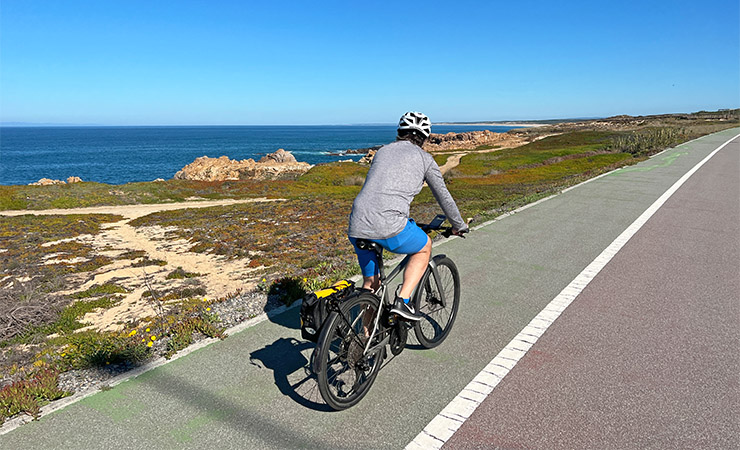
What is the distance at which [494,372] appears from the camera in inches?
166

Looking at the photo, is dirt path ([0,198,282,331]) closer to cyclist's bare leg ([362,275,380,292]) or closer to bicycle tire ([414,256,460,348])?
bicycle tire ([414,256,460,348])

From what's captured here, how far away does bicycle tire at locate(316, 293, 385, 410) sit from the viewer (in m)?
3.34

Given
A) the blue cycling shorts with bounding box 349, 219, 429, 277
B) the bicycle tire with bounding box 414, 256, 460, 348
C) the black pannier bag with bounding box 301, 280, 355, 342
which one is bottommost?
the bicycle tire with bounding box 414, 256, 460, 348

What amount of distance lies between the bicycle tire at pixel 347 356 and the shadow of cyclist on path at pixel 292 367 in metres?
0.22

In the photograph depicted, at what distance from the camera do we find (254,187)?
123 feet

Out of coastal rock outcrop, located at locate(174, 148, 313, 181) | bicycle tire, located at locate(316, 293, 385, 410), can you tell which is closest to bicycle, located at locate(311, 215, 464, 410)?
bicycle tire, located at locate(316, 293, 385, 410)

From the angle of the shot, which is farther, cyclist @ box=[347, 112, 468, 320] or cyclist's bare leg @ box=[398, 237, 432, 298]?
cyclist's bare leg @ box=[398, 237, 432, 298]

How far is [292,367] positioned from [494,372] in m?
1.89

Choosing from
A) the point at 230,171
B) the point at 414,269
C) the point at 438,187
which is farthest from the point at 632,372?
the point at 230,171

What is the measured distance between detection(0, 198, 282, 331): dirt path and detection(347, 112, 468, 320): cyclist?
4.21 m

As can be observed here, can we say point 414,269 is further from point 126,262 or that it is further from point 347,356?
point 126,262

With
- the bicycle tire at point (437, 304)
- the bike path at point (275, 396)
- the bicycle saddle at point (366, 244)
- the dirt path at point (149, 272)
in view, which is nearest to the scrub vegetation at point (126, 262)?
the dirt path at point (149, 272)

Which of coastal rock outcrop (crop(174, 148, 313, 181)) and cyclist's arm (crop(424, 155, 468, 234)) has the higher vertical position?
cyclist's arm (crop(424, 155, 468, 234))

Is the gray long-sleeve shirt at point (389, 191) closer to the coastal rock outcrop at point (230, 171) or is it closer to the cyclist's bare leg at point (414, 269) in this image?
the cyclist's bare leg at point (414, 269)
